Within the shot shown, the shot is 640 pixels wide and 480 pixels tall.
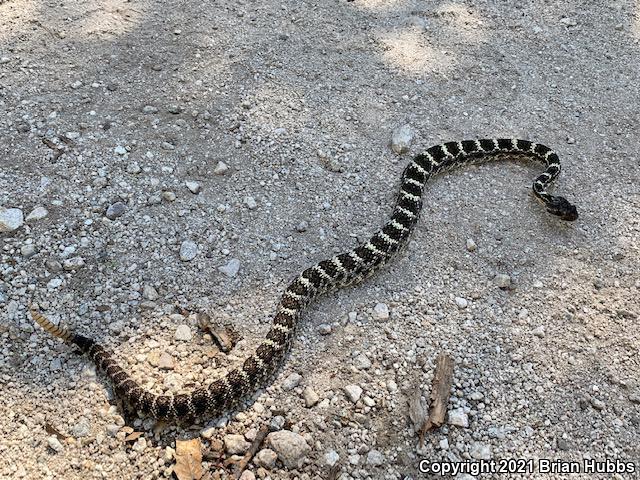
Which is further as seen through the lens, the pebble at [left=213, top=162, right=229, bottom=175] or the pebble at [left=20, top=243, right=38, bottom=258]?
the pebble at [left=213, top=162, right=229, bottom=175]

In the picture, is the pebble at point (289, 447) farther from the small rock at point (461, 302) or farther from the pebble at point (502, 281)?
the pebble at point (502, 281)

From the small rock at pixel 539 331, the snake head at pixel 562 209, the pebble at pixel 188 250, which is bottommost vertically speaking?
the pebble at pixel 188 250

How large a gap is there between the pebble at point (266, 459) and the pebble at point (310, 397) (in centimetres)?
52

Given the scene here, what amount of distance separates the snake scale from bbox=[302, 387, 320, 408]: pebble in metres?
0.35

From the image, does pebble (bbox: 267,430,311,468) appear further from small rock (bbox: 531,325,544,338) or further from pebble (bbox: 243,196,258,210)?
pebble (bbox: 243,196,258,210)

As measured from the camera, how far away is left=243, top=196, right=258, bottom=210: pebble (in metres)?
6.49

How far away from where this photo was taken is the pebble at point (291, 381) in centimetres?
512

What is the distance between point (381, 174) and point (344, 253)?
1499 mm

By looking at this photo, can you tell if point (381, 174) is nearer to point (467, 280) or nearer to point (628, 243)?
point (467, 280)

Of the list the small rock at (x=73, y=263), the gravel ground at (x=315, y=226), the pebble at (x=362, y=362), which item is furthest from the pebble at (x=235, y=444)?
the small rock at (x=73, y=263)

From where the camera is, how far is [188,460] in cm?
→ 454

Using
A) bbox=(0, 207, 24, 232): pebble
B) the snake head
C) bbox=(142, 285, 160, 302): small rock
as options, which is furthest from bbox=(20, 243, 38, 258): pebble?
the snake head

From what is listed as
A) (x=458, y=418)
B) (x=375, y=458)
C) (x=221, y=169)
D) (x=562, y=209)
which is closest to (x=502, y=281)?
(x=562, y=209)

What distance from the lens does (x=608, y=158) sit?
7477 mm
